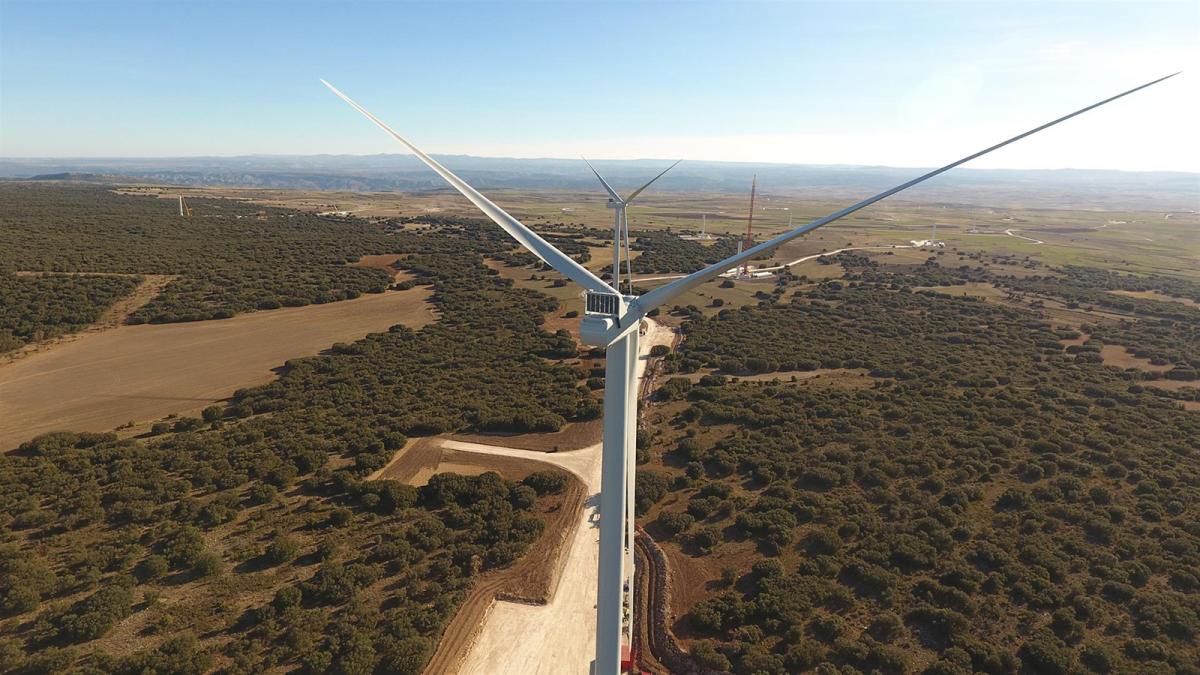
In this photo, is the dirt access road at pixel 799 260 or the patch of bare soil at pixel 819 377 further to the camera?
the dirt access road at pixel 799 260

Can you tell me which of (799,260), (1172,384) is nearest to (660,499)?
(1172,384)

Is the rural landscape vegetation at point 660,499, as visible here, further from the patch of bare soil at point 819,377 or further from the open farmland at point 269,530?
the patch of bare soil at point 819,377

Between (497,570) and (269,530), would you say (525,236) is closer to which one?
(497,570)

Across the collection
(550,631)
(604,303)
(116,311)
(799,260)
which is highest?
(604,303)

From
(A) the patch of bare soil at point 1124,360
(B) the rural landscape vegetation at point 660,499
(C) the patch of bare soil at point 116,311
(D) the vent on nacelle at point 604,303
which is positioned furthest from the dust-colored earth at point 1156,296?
(C) the patch of bare soil at point 116,311

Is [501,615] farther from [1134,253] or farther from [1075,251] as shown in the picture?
[1134,253]

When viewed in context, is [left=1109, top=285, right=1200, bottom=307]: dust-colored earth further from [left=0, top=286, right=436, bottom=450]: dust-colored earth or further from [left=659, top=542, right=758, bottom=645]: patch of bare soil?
[left=0, top=286, right=436, bottom=450]: dust-colored earth
